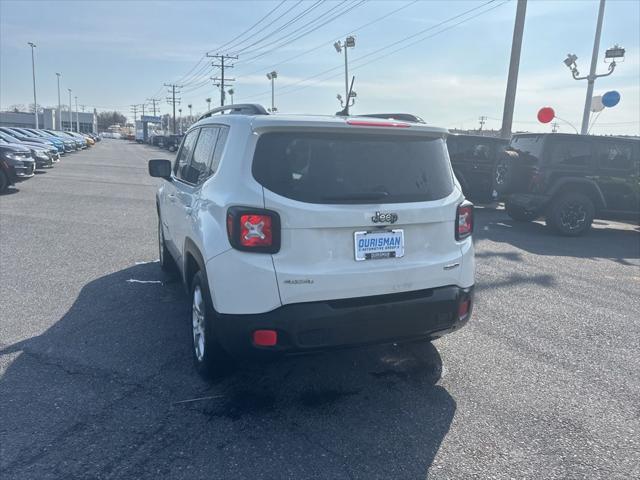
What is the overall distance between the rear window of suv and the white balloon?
15552mm

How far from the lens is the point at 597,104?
53.8 ft

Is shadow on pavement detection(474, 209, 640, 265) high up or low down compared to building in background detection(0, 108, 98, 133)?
down

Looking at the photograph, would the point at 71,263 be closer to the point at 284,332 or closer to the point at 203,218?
the point at 203,218

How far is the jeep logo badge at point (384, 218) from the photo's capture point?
125 inches

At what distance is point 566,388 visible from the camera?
3789mm

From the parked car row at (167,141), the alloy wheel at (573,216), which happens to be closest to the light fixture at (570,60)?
the alloy wheel at (573,216)

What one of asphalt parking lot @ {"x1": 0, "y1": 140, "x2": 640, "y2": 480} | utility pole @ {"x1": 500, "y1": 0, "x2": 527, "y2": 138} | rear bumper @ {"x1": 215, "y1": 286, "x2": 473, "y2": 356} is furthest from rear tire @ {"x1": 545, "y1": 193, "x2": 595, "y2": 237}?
rear bumper @ {"x1": 215, "y1": 286, "x2": 473, "y2": 356}

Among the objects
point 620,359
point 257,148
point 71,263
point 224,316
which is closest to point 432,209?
point 257,148

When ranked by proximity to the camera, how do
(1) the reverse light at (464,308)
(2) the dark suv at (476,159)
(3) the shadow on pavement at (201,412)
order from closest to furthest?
1. (3) the shadow on pavement at (201,412)
2. (1) the reverse light at (464,308)
3. (2) the dark suv at (476,159)

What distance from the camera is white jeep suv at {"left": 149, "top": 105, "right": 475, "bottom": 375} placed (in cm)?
303

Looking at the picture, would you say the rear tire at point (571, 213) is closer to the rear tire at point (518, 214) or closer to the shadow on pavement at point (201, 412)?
the rear tire at point (518, 214)

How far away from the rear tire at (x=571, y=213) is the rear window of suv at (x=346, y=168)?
7.81 meters

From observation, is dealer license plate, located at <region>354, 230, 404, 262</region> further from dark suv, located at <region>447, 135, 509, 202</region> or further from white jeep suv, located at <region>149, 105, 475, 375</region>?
dark suv, located at <region>447, 135, 509, 202</region>

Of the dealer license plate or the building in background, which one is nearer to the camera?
the dealer license plate
